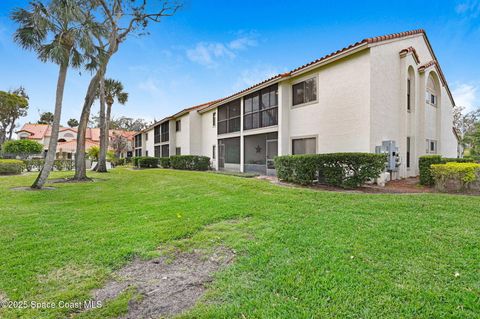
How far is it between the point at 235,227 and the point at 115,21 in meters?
16.5

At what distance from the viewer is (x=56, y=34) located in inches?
451

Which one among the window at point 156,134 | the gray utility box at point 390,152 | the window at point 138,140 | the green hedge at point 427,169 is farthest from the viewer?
the window at point 138,140

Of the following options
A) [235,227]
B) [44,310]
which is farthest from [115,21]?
[44,310]

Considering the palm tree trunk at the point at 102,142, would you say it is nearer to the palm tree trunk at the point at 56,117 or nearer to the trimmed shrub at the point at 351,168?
the palm tree trunk at the point at 56,117

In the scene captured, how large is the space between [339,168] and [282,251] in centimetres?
626

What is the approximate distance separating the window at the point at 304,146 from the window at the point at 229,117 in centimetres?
586

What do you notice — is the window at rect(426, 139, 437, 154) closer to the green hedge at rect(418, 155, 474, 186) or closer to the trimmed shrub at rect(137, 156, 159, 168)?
the green hedge at rect(418, 155, 474, 186)

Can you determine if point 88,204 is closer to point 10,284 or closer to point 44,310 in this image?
point 10,284

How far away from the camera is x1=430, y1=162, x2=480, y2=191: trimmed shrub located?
27.4 ft

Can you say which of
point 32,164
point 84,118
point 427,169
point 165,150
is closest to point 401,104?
point 427,169

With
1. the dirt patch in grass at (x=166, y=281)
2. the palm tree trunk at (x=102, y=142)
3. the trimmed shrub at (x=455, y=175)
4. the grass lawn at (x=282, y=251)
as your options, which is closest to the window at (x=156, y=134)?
the palm tree trunk at (x=102, y=142)

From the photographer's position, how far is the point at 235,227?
527 cm

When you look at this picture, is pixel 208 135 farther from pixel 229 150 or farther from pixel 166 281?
pixel 166 281

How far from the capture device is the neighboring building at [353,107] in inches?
441
